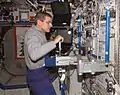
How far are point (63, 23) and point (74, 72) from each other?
92 centimetres

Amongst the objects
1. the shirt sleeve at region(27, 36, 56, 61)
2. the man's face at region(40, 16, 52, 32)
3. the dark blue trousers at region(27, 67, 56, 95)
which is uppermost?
the man's face at region(40, 16, 52, 32)

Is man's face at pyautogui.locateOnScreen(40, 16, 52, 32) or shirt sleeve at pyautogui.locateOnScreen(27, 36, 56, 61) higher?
man's face at pyautogui.locateOnScreen(40, 16, 52, 32)

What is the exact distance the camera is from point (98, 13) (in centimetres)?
329

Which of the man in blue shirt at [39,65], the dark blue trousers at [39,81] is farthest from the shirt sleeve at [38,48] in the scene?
the dark blue trousers at [39,81]

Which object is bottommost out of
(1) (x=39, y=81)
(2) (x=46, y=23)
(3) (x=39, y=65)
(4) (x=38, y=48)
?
(1) (x=39, y=81)

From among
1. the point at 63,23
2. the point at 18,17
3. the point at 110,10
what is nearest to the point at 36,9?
the point at 18,17

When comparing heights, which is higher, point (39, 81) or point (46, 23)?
point (46, 23)

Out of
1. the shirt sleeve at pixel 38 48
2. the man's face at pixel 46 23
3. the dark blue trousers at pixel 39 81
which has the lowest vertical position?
the dark blue trousers at pixel 39 81

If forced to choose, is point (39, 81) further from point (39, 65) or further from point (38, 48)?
point (38, 48)

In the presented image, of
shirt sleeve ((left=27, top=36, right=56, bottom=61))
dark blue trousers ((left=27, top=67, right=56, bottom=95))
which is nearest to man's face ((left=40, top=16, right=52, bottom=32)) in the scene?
shirt sleeve ((left=27, top=36, right=56, bottom=61))

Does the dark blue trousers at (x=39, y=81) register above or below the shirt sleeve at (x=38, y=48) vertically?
below

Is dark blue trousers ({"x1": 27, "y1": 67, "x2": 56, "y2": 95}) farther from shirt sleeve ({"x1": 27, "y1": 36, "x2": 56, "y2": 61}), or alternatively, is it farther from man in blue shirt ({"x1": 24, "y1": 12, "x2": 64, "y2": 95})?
shirt sleeve ({"x1": 27, "y1": 36, "x2": 56, "y2": 61})

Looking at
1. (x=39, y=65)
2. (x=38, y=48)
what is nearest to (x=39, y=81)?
(x=39, y=65)

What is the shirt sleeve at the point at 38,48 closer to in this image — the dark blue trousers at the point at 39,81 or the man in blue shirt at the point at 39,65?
the man in blue shirt at the point at 39,65
